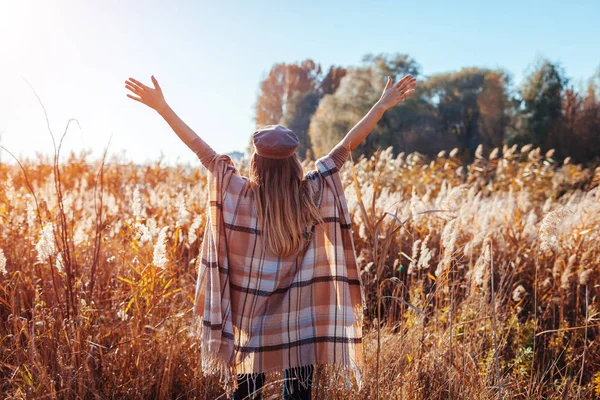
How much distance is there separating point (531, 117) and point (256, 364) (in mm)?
26023

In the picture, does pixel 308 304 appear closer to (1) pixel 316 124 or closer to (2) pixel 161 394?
(2) pixel 161 394

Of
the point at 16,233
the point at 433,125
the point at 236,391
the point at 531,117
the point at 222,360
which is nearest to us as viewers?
the point at 222,360

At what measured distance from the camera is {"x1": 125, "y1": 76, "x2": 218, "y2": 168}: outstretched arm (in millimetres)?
2178

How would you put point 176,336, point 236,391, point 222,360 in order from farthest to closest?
point 176,336, point 236,391, point 222,360

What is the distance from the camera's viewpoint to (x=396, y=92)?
2.49 metres

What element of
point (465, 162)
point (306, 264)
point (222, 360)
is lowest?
point (222, 360)

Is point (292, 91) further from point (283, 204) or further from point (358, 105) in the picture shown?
point (283, 204)

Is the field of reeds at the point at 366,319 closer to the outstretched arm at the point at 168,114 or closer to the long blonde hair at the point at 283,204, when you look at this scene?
the long blonde hair at the point at 283,204

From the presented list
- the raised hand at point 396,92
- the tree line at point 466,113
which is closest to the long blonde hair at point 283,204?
the raised hand at point 396,92

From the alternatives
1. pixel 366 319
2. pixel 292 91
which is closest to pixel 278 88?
pixel 292 91

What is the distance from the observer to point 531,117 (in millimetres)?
24750

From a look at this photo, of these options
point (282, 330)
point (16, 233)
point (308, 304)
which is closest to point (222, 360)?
point (282, 330)

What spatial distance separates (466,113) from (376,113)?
2883cm

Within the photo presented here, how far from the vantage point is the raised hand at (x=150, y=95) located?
2174 mm
